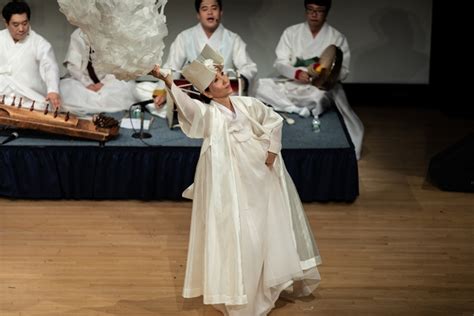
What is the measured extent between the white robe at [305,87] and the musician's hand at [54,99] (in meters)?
1.72

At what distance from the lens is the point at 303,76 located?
27.3ft

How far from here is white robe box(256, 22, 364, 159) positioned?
834 cm

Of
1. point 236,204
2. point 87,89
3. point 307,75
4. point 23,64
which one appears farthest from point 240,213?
point 87,89

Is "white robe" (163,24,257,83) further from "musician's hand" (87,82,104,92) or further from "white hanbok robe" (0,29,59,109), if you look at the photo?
"white hanbok robe" (0,29,59,109)

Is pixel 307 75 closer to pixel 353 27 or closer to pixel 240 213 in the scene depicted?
pixel 353 27

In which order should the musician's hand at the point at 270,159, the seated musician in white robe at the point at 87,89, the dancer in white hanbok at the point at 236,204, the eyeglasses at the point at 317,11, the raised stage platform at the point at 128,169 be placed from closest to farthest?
the dancer in white hanbok at the point at 236,204 < the musician's hand at the point at 270,159 < the raised stage platform at the point at 128,169 < the seated musician in white robe at the point at 87,89 < the eyeglasses at the point at 317,11

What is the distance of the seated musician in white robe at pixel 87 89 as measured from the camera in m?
8.27

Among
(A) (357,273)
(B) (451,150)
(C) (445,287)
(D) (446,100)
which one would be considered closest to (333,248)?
(A) (357,273)

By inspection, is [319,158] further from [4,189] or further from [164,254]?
[4,189]

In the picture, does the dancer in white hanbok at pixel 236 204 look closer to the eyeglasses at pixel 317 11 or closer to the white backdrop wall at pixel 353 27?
the eyeglasses at pixel 317 11

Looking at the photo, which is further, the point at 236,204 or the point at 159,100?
the point at 159,100

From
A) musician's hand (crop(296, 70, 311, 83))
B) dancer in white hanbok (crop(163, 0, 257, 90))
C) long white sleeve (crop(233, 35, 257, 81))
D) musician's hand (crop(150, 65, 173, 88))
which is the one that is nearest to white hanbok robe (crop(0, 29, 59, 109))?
dancer in white hanbok (crop(163, 0, 257, 90))

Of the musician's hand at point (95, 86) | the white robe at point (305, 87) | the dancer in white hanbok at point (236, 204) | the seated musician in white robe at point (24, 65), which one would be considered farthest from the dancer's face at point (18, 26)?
the dancer in white hanbok at point (236, 204)

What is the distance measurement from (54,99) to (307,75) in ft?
6.55
